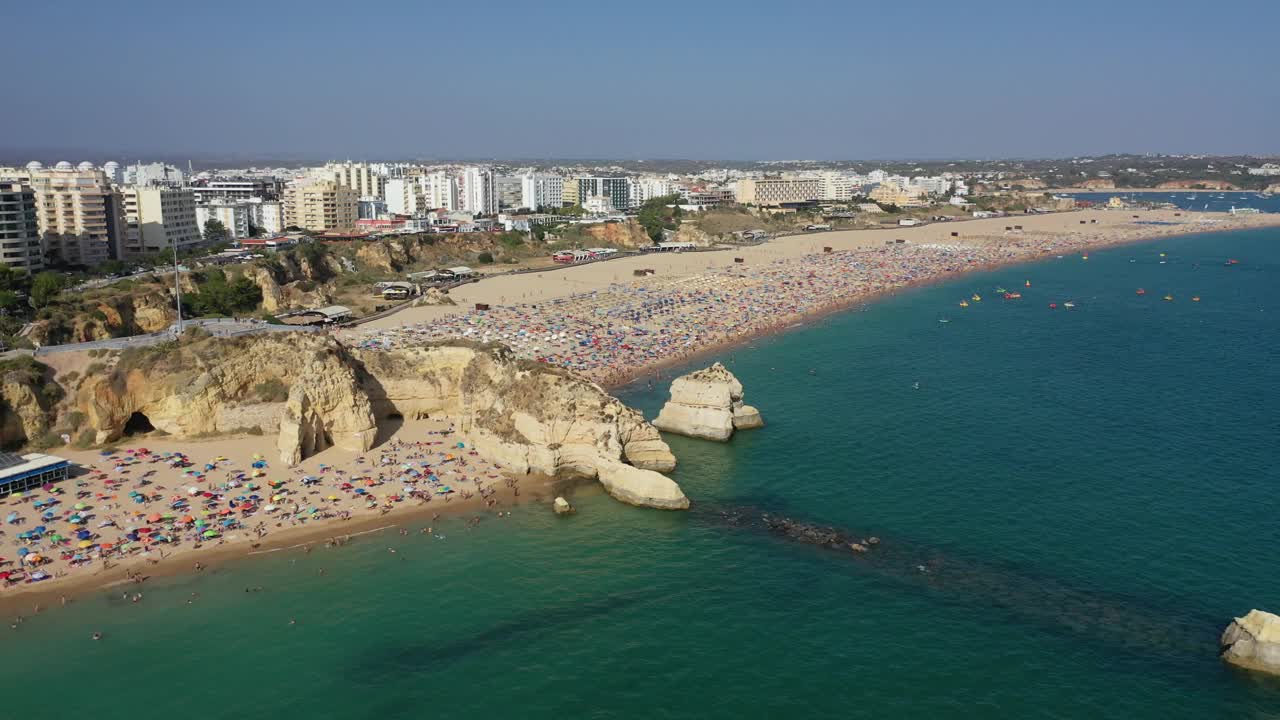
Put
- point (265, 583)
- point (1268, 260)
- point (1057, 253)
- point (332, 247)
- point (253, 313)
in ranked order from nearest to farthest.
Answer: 1. point (265, 583)
2. point (253, 313)
3. point (332, 247)
4. point (1268, 260)
5. point (1057, 253)

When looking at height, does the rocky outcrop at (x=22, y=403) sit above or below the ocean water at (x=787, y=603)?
above

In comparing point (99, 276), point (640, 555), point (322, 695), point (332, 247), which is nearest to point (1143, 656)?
point (640, 555)

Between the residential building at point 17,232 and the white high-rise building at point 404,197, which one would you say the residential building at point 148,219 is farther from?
the white high-rise building at point 404,197

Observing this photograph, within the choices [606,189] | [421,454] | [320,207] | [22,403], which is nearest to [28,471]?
[22,403]

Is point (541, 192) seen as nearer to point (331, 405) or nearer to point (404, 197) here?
point (404, 197)

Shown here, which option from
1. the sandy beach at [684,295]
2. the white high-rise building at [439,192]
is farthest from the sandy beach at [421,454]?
the white high-rise building at [439,192]

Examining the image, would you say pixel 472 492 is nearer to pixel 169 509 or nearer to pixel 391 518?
pixel 391 518
